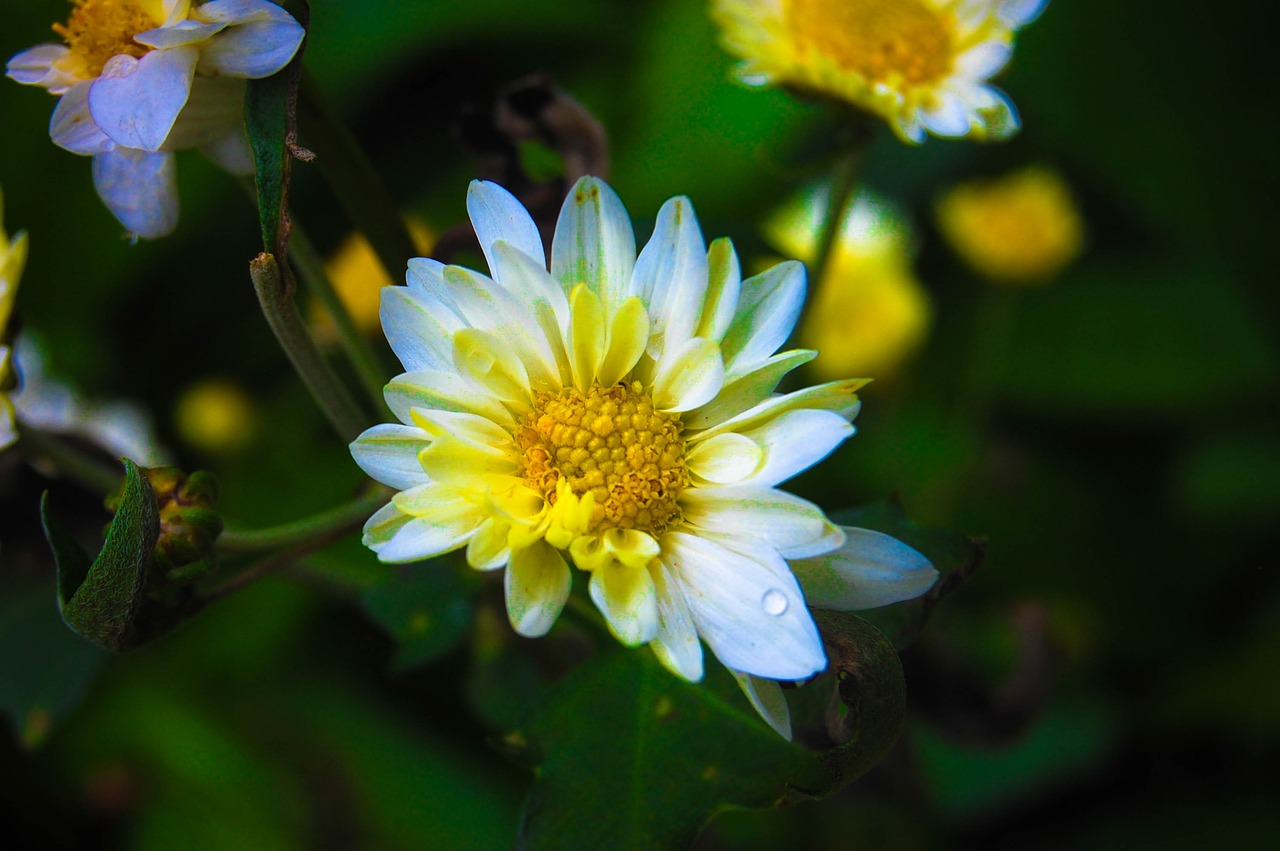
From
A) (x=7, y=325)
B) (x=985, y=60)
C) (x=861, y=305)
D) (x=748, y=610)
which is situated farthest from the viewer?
(x=861, y=305)

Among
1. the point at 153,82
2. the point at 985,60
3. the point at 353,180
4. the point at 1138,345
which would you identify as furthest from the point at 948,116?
the point at 1138,345

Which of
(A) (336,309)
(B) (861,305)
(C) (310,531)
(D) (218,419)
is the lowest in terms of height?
(D) (218,419)

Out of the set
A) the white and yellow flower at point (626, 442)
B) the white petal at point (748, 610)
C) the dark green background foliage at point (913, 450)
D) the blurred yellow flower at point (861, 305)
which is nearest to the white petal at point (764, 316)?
the white and yellow flower at point (626, 442)

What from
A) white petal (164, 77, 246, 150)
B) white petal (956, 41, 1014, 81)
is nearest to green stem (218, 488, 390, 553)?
white petal (164, 77, 246, 150)

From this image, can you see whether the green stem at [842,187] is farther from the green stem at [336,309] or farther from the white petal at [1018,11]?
the green stem at [336,309]

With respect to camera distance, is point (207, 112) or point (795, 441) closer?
point (795, 441)

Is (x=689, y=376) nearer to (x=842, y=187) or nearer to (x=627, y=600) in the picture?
(x=627, y=600)

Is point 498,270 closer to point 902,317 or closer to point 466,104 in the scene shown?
point 466,104

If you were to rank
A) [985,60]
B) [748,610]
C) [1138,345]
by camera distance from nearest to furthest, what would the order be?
[748,610]
[985,60]
[1138,345]
